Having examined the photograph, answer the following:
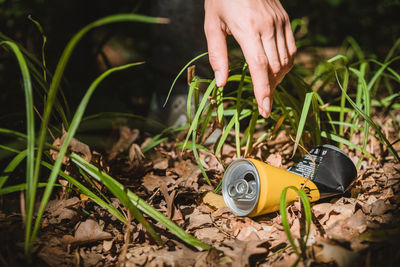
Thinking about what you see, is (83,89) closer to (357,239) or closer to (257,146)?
(257,146)

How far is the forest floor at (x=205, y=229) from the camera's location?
943 millimetres

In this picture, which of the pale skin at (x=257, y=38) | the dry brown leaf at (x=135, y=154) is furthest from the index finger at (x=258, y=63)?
the dry brown leaf at (x=135, y=154)

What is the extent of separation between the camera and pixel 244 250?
0.99 metres

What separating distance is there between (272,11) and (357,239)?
0.93m

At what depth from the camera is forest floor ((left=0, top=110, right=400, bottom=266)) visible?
3.10 feet

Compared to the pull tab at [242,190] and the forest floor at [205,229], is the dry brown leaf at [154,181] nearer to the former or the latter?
the forest floor at [205,229]

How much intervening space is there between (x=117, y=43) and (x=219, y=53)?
2092 mm

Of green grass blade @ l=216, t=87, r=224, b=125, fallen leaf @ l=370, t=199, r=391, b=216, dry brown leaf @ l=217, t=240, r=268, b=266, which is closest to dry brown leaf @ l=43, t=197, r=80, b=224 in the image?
dry brown leaf @ l=217, t=240, r=268, b=266

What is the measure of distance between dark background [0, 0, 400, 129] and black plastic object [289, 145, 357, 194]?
1.17 m

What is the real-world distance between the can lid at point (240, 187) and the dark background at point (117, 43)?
3.61 ft

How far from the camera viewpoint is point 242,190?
1182 mm

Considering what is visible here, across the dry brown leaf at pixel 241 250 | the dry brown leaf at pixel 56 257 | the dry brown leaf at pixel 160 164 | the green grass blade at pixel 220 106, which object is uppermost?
the green grass blade at pixel 220 106

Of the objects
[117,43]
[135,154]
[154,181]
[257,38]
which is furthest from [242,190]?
[117,43]

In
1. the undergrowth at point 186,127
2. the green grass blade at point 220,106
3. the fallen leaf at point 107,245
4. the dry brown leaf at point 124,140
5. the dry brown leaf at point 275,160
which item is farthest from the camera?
the dry brown leaf at point 124,140
